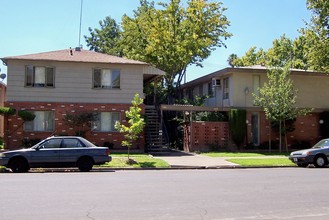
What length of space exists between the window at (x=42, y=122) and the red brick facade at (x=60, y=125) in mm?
304

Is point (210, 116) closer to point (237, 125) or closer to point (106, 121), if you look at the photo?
point (237, 125)

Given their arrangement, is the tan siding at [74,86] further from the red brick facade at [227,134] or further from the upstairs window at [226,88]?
the upstairs window at [226,88]

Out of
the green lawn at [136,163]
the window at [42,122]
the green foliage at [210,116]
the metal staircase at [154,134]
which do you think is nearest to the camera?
the green lawn at [136,163]

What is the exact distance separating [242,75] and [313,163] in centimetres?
1107

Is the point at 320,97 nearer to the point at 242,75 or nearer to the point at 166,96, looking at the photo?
the point at 242,75

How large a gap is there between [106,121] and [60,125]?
9.65 feet

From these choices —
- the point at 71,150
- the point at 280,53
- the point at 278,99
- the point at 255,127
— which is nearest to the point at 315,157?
the point at 278,99

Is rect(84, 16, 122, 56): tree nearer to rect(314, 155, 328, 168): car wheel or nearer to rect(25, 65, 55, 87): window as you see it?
rect(25, 65, 55, 87): window

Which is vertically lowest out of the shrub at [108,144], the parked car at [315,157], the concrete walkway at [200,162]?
the concrete walkway at [200,162]

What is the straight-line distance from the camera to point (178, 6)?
40.0m

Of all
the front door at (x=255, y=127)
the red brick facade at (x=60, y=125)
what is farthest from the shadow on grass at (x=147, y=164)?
the front door at (x=255, y=127)

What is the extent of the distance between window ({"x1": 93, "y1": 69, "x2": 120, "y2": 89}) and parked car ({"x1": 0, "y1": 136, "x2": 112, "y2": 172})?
10110 mm

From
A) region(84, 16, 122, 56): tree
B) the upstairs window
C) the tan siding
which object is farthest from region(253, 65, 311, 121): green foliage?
region(84, 16, 122, 56): tree

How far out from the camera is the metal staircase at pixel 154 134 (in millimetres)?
28422
